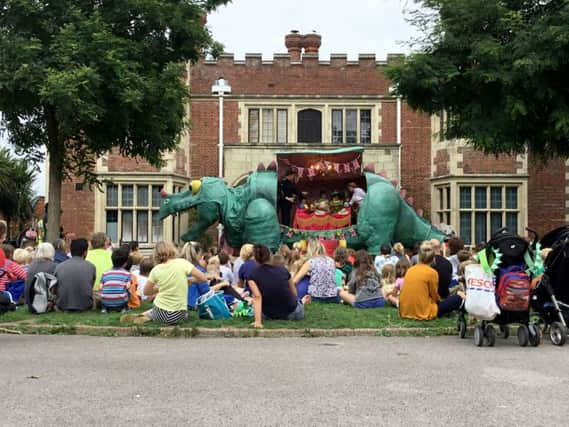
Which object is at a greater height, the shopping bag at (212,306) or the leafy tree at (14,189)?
the leafy tree at (14,189)

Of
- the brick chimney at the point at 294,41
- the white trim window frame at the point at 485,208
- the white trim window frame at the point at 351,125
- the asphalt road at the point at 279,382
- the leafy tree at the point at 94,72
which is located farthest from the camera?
the brick chimney at the point at 294,41

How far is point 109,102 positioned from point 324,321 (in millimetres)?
7865

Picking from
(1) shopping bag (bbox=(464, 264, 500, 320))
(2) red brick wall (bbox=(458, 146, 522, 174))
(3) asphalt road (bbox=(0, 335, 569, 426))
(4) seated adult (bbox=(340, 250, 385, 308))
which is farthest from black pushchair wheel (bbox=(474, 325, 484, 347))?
(2) red brick wall (bbox=(458, 146, 522, 174))

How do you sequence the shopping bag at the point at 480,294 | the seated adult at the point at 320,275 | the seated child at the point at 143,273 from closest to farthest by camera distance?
the shopping bag at the point at 480,294 < the seated child at the point at 143,273 < the seated adult at the point at 320,275

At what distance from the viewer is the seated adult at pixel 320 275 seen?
13.2 m

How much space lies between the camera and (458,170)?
26.1m

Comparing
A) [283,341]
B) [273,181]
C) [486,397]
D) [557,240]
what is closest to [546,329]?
[557,240]

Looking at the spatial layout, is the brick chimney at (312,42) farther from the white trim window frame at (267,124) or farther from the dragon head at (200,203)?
the dragon head at (200,203)

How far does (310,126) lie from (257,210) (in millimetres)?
9636

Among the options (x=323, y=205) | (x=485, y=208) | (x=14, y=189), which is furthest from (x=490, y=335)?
(x=14, y=189)

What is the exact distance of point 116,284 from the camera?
12031mm

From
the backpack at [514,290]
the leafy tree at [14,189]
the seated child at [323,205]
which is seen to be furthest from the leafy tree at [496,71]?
the leafy tree at [14,189]

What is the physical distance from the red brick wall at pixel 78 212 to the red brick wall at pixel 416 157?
10729 mm

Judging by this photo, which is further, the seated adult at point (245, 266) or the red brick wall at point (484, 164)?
the red brick wall at point (484, 164)
